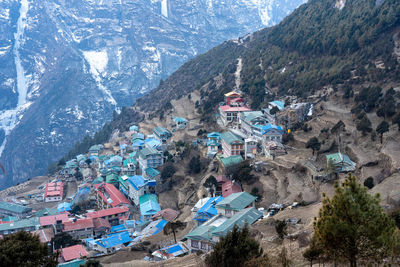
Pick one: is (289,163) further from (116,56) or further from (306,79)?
(116,56)

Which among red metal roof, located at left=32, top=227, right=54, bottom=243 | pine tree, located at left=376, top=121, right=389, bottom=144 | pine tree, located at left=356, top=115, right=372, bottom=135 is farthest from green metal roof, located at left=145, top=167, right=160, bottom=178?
pine tree, located at left=376, top=121, right=389, bottom=144

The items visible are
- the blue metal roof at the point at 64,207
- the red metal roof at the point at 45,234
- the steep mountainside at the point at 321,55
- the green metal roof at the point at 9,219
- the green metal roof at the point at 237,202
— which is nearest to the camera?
the green metal roof at the point at 237,202

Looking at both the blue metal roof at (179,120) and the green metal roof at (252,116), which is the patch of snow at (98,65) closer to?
the blue metal roof at (179,120)

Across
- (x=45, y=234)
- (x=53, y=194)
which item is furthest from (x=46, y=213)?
(x=45, y=234)

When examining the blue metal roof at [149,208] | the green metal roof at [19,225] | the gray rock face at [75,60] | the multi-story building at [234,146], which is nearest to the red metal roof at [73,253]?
the blue metal roof at [149,208]

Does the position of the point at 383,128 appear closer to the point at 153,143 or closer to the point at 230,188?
the point at 230,188

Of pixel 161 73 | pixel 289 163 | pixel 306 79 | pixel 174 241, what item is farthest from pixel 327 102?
pixel 161 73
